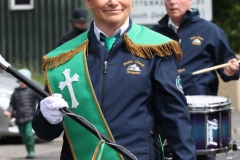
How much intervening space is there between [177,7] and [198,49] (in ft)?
1.34

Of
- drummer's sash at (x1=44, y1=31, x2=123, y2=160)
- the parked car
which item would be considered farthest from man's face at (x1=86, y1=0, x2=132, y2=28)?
the parked car

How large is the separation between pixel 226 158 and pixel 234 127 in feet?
23.4

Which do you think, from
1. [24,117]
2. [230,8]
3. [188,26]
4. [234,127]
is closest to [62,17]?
[230,8]

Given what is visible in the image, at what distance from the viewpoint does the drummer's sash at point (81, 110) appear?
4.31m

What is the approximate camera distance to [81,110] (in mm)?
4352

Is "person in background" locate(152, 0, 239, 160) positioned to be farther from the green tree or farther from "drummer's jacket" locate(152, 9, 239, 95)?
the green tree

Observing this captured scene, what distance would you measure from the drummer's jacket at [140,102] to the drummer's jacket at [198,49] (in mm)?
3301

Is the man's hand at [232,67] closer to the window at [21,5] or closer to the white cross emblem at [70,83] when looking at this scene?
the white cross emblem at [70,83]

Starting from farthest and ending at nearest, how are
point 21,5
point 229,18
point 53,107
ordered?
1. point 229,18
2. point 21,5
3. point 53,107

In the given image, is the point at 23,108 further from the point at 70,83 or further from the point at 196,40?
the point at 70,83

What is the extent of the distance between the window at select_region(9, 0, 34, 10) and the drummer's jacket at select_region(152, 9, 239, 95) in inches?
557

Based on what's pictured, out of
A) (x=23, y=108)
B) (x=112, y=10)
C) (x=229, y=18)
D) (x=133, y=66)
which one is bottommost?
(x=229, y=18)

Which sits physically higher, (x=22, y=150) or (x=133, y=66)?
(x=133, y=66)

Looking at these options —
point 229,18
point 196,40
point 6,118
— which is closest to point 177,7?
point 196,40
